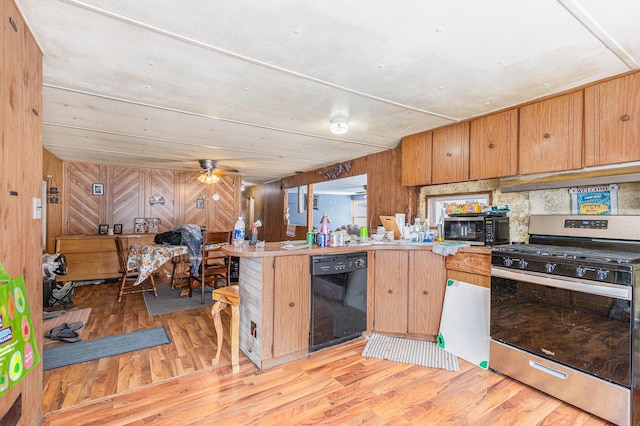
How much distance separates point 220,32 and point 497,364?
3.05m

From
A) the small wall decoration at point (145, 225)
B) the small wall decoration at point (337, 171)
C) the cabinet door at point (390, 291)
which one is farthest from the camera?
the small wall decoration at point (145, 225)

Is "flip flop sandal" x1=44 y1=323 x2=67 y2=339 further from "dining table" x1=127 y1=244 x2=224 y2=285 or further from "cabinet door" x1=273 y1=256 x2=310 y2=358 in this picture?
"cabinet door" x1=273 y1=256 x2=310 y2=358

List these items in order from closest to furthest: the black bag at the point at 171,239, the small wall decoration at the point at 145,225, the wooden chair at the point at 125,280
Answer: the wooden chair at the point at 125,280
the black bag at the point at 171,239
the small wall decoration at the point at 145,225

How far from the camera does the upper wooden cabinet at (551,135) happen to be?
236 centimetres

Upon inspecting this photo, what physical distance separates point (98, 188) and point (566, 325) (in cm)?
721

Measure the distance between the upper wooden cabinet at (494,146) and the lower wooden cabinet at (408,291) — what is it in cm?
99

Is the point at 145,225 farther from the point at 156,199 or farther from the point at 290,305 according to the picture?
the point at 290,305

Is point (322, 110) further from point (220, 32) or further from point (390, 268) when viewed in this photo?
point (390, 268)

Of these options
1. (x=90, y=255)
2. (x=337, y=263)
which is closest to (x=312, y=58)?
(x=337, y=263)

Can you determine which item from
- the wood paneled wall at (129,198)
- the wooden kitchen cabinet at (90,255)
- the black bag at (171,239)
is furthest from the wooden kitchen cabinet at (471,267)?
the wood paneled wall at (129,198)

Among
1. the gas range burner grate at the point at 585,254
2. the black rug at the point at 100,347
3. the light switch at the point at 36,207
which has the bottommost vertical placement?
the black rug at the point at 100,347

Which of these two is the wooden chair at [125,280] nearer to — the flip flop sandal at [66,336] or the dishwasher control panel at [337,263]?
the flip flop sandal at [66,336]

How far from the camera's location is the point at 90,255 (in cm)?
532

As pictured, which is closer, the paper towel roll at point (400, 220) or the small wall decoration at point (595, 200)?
the small wall decoration at point (595, 200)
